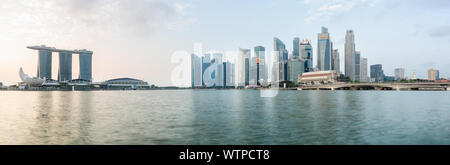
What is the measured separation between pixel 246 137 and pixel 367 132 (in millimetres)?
9446

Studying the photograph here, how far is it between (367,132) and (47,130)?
987 inches

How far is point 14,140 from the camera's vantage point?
19938 mm

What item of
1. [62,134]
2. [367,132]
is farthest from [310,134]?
[62,134]
